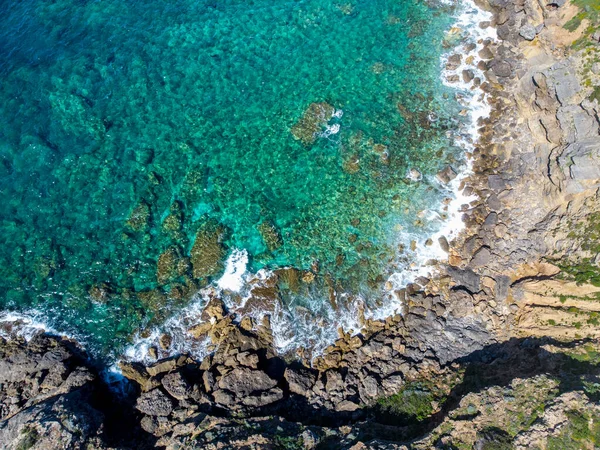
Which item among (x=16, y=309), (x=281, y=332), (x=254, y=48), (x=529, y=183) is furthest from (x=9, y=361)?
(x=529, y=183)

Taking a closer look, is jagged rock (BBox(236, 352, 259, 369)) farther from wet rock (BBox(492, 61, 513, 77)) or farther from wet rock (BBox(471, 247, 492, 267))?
wet rock (BBox(492, 61, 513, 77))

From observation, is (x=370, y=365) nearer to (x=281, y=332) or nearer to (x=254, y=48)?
(x=281, y=332)

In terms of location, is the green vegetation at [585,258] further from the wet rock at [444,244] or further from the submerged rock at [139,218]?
the submerged rock at [139,218]

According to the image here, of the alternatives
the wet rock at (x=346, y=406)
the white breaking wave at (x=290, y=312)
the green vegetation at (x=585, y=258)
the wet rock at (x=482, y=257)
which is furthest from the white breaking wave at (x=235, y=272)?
the green vegetation at (x=585, y=258)

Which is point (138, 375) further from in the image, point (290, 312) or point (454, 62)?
point (454, 62)

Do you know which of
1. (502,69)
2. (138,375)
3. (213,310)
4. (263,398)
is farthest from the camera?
(502,69)

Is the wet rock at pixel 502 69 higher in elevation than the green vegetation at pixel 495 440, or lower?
higher

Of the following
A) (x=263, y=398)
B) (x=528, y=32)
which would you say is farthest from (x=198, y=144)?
(x=528, y=32)

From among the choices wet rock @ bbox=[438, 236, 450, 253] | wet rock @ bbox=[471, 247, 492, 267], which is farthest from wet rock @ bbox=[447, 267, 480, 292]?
wet rock @ bbox=[438, 236, 450, 253]
